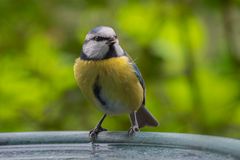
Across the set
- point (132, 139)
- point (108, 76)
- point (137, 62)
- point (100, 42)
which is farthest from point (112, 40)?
point (137, 62)

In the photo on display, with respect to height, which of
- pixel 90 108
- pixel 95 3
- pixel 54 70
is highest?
pixel 95 3

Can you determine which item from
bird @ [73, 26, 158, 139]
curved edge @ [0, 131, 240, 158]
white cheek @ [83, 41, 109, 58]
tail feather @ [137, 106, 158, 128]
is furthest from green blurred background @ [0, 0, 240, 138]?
curved edge @ [0, 131, 240, 158]

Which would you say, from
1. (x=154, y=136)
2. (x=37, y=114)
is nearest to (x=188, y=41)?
(x=37, y=114)

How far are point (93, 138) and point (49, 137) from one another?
21cm

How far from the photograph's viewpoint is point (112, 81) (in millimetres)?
3936

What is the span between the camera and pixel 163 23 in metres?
4.85

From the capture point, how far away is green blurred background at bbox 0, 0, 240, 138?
4.64 metres

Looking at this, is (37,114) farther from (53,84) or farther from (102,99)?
(102,99)

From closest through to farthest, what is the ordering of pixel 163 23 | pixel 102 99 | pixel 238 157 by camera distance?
pixel 238 157
pixel 102 99
pixel 163 23

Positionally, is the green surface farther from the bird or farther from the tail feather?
the tail feather

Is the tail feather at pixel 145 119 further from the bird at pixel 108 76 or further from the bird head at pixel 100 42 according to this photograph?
the bird head at pixel 100 42

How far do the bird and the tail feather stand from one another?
0.29 meters

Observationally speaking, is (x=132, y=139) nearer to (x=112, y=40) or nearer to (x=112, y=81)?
(x=112, y=81)

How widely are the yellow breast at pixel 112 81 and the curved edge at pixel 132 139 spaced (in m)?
0.44
